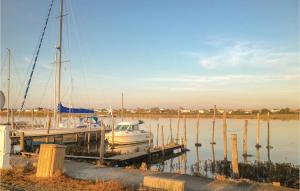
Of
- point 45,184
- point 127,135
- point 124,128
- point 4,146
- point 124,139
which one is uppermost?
point 4,146

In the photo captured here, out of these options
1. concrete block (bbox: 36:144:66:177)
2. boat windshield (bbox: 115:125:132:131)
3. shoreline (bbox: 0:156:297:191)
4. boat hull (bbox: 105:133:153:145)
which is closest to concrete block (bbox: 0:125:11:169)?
shoreline (bbox: 0:156:297:191)

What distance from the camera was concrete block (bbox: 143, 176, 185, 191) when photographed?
10.1 m

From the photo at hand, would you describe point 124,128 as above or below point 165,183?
below

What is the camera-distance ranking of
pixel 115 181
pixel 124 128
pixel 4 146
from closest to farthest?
pixel 115 181 → pixel 4 146 → pixel 124 128

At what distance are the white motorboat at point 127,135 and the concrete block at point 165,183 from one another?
2508cm

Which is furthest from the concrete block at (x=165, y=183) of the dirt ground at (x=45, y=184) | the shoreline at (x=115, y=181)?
the dirt ground at (x=45, y=184)

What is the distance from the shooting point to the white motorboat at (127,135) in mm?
36562

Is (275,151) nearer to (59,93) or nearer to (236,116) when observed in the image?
(59,93)

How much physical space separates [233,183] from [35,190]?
7.09 metres

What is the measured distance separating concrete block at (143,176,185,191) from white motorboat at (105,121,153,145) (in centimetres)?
2508

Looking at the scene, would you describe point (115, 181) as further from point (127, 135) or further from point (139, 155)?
point (127, 135)

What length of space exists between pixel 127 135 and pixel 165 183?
2682 centimetres

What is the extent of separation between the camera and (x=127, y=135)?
36938 mm

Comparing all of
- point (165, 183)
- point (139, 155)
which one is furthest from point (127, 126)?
point (165, 183)
